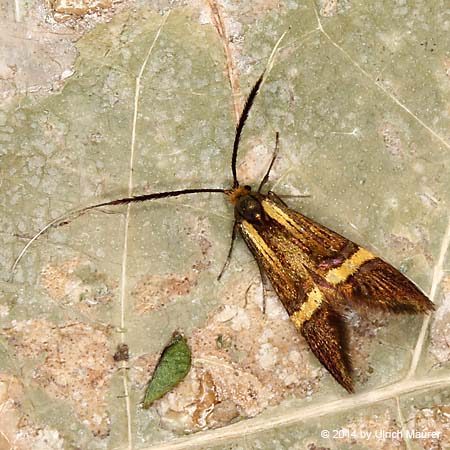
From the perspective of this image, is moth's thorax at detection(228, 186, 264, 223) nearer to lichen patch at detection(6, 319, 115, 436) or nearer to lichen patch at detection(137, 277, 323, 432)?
lichen patch at detection(137, 277, 323, 432)

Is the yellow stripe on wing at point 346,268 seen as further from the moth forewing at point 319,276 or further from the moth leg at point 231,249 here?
the moth leg at point 231,249

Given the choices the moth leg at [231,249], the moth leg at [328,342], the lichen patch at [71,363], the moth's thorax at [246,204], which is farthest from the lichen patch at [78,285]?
the moth leg at [328,342]

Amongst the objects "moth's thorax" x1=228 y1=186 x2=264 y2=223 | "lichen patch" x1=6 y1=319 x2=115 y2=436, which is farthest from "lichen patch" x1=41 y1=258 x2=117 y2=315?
"moth's thorax" x1=228 y1=186 x2=264 y2=223

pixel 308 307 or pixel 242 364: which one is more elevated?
pixel 308 307

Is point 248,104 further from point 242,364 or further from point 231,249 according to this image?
point 242,364

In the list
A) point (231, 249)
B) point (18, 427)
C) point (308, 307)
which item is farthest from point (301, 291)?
point (18, 427)

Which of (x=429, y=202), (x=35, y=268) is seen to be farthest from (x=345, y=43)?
(x=35, y=268)

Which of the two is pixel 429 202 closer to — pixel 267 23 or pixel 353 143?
pixel 353 143
